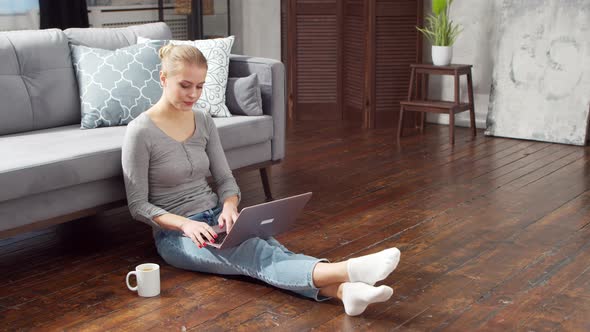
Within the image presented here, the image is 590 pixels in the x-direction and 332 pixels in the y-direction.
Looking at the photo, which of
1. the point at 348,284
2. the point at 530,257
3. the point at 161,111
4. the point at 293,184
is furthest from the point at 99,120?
the point at 530,257

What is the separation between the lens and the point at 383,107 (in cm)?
564

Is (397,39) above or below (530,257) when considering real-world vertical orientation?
above

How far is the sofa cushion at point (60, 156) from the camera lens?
2.75 m

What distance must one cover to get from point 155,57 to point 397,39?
2.35m

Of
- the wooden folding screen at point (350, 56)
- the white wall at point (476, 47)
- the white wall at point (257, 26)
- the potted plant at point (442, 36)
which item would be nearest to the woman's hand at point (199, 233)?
the potted plant at point (442, 36)

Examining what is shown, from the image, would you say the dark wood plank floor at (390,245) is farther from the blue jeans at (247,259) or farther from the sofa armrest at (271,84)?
the sofa armrest at (271,84)

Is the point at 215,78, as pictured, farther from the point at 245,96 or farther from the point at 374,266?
the point at 374,266

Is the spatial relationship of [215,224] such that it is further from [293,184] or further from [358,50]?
[358,50]

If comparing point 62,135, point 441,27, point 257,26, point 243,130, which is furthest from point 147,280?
point 257,26

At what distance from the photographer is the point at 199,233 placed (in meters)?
2.64

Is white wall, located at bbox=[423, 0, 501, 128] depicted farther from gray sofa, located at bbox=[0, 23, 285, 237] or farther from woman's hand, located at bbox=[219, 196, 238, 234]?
woman's hand, located at bbox=[219, 196, 238, 234]

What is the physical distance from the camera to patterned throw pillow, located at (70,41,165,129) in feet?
11.3

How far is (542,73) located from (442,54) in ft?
2.07

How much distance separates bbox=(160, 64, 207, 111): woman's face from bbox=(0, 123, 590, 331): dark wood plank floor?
23.7 inches
